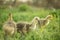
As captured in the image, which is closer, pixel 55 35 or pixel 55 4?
pixel 55 35

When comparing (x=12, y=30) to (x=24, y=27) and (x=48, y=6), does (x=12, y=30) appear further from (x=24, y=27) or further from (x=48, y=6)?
(x=48, y=6)

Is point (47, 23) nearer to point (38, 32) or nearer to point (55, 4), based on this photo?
point (38, 32)

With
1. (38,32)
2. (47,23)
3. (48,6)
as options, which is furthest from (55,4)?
(38,32)

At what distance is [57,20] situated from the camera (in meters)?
6.88

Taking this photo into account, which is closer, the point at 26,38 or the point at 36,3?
the point at 26,38

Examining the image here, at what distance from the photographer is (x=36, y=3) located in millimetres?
9102

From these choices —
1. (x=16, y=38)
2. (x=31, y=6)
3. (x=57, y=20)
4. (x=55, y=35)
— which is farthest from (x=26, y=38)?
(x=31, y=6)

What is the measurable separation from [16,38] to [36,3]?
Answer: 352 centimetres

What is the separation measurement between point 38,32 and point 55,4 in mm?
3327

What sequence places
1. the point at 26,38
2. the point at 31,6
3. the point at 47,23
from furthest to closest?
the point at 31,6, the point at 47,23, the point at 26,38

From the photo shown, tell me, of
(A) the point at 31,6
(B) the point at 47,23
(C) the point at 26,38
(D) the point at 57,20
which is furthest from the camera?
(A) the point at 31,6

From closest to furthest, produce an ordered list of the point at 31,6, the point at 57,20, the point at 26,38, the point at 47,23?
the point at 26,38 < the point at 47,23 < the point at 57,20 < the point at 31,6

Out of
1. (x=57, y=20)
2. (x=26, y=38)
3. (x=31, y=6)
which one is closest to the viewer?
(x=26, y=38)

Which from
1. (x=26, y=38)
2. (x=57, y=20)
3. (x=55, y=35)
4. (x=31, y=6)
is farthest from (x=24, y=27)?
(x=31, y=6)
